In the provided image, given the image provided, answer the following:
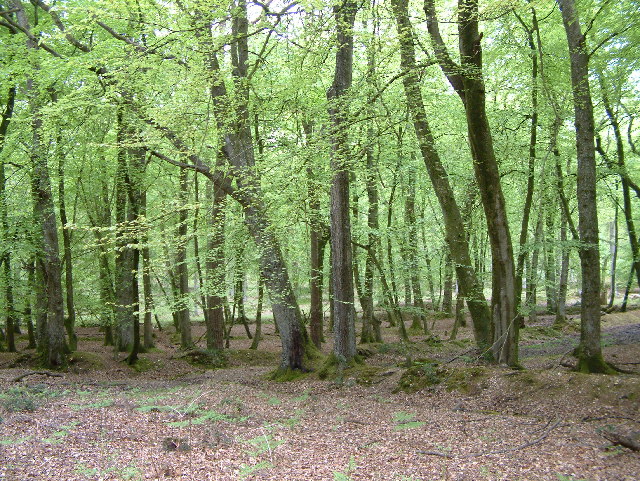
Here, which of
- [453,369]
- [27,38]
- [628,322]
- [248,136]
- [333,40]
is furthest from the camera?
[628,322]

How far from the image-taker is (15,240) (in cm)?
1199

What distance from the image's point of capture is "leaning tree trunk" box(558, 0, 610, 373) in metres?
8.02

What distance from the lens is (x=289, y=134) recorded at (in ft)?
37.9

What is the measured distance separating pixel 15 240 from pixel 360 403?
9.55 m

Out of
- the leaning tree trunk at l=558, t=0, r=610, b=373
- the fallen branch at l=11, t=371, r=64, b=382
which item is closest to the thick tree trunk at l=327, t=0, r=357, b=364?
Result: the leaning tree trunk at l=558, t=0, r=610, b=373

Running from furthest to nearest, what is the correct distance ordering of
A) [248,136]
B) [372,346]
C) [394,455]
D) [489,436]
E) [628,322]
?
[628,322] < [372,346] < [248,136] < [489,436] < [394,455]

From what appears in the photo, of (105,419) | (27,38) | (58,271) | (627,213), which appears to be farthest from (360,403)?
(627,213)

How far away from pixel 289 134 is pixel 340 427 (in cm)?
719

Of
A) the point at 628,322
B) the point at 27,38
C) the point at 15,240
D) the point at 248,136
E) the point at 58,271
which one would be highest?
the point at 27,38

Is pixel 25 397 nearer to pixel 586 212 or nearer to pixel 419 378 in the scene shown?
pixel 419 378

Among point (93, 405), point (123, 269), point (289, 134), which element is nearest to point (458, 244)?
point (289, 134)

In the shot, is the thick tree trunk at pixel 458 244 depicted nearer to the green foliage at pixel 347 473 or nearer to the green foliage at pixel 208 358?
the green foliage at pixel 347 473

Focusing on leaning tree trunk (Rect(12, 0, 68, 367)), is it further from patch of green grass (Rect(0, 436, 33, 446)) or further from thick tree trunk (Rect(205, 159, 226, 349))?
patch of green grass (Rect(0, 436, 33, 446))

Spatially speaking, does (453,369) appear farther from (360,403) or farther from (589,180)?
(589,180)
